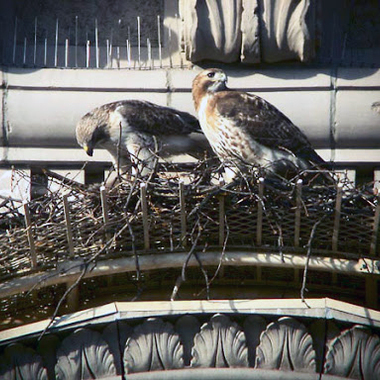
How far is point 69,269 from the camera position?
10.2m

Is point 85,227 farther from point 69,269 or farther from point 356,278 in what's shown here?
point 356,278

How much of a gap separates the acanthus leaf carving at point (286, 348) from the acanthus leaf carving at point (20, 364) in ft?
3.42

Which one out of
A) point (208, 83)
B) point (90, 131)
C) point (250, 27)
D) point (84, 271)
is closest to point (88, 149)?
point (90, 131)

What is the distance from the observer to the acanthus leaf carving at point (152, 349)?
32.6 feet

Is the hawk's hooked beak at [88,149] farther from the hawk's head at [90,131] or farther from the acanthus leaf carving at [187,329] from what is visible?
the acanthus leaf carving at [187,329]

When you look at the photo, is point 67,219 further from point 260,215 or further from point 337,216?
point 337,216

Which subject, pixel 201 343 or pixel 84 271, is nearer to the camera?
pixel 201 343

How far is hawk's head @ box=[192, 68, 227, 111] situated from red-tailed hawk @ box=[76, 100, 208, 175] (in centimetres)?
18

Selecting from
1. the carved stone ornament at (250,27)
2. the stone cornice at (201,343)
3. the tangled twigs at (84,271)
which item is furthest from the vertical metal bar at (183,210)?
the carved stone ornament at (250,27)

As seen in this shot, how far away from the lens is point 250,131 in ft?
37.8

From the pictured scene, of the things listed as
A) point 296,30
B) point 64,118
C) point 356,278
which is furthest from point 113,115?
point 356,278

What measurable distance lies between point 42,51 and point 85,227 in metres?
2.14

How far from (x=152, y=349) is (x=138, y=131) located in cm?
219

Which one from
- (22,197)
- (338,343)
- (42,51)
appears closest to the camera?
(338,343)
